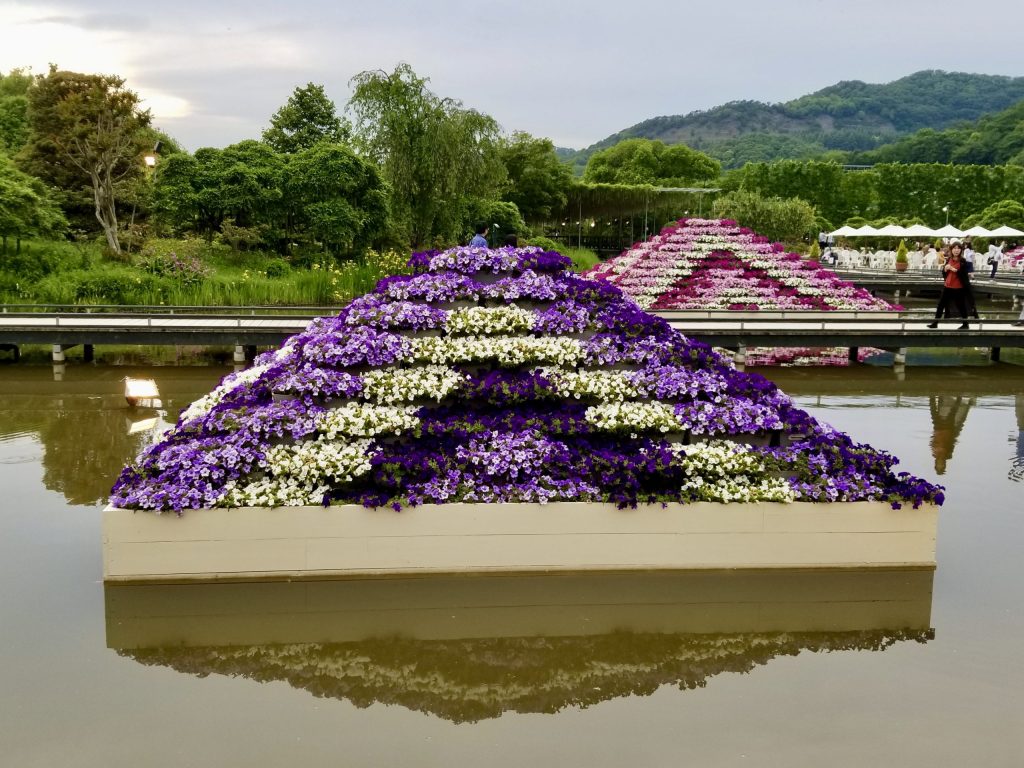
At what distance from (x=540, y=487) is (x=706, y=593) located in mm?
1663

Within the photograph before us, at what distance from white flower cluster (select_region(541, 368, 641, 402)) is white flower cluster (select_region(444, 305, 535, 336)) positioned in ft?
2.40

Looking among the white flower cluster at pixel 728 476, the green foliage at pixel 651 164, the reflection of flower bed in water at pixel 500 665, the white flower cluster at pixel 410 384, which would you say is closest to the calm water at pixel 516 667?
the reflection of flower bed in water at pixel 500 665

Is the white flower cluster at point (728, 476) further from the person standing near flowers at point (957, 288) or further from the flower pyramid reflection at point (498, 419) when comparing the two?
the person standing near flowers at point (957, 288)

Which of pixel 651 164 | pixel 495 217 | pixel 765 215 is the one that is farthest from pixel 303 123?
pixel 651 164

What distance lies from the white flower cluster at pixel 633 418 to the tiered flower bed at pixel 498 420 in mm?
20

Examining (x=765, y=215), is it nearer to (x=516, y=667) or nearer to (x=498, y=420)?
(x=498, y=420)

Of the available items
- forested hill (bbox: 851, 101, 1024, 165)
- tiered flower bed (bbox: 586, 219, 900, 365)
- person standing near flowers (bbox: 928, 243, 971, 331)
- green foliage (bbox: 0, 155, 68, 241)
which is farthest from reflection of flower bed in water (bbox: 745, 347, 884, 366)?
A: forested hill (bbox: 851, 101, 1024, 165)

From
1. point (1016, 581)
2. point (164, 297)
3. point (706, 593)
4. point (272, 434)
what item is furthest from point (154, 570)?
point (164, 297)

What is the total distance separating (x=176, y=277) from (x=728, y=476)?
21596 mm

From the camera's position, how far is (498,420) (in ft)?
28.3

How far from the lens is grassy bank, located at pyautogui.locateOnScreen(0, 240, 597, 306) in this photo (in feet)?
81.3

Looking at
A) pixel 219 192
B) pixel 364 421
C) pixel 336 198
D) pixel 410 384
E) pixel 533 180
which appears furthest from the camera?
pixel 533 180

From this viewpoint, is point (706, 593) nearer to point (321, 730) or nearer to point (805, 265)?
point (321, 730)

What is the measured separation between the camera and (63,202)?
33312mm
